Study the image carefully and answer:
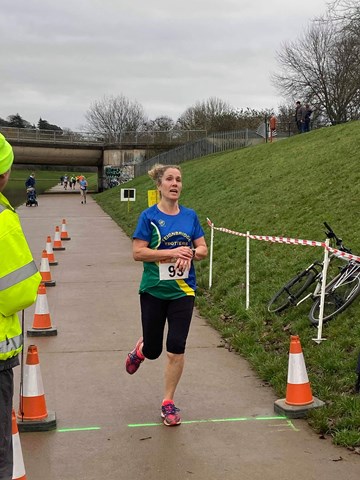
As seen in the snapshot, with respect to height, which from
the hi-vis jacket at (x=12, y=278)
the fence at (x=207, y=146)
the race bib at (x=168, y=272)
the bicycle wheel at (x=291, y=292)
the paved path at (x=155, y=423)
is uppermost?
the fence at (x=207, y=146)

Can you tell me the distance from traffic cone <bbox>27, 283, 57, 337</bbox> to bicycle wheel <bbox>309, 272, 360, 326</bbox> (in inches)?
121

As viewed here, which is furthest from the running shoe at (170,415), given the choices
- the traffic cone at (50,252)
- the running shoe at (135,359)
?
the traffic cone at (50,252)

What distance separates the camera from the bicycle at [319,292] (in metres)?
6.65

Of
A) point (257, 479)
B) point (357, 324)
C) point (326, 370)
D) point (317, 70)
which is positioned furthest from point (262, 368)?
point (317, 70)

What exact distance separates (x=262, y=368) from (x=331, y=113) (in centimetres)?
4844

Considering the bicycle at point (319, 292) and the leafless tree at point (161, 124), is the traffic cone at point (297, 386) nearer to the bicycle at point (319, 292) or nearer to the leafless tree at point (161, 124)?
the bicycle at point (319, 292)

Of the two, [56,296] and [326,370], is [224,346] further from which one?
[56,296]

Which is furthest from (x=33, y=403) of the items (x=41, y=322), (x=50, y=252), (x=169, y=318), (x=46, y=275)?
(x=50, y=252)

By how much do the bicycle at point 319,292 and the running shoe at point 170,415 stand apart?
240cm

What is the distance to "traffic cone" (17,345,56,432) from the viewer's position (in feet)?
14.8

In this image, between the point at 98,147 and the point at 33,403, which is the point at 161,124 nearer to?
the point at 98,147

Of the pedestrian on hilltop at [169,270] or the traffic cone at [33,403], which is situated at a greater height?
the pedestrian on hilltop at [169,270]

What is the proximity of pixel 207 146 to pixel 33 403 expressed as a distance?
3734 cm

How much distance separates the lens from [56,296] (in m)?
10.0
